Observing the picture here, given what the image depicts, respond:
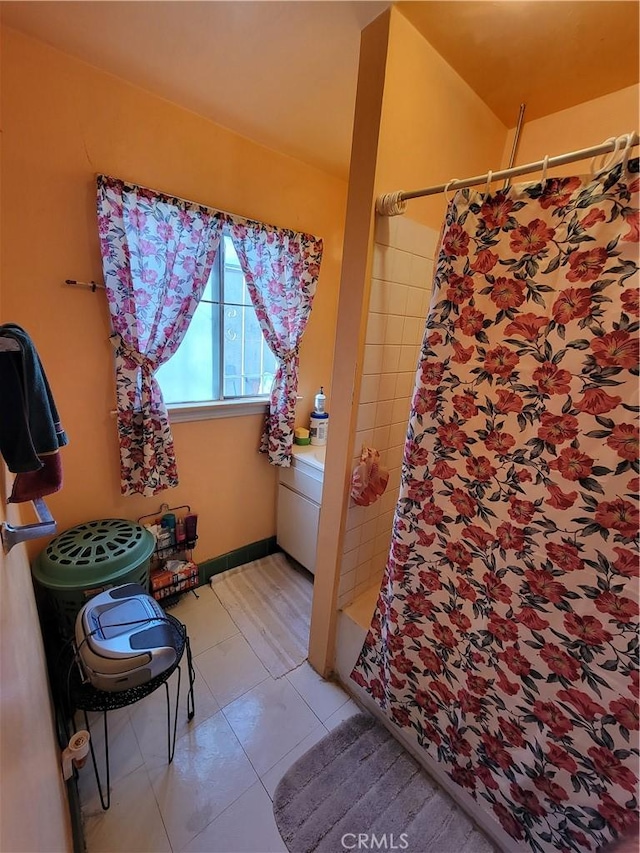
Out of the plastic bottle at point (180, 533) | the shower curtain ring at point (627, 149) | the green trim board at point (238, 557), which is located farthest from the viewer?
the green trim board at point (238, 557)

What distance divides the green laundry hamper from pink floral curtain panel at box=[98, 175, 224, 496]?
0.21 m

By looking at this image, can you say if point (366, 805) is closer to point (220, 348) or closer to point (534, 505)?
point (534, 505)

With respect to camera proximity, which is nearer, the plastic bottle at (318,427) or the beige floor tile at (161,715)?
the beige floor tile at (161,715)

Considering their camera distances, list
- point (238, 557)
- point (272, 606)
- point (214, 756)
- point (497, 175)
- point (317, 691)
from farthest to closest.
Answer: point (238, 557) → point (272, 606) → point (317, 691) → point (214, 756) → point (497, 175)

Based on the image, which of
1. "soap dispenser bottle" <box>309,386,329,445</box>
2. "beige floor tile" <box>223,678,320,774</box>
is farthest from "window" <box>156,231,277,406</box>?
"beige floor tile" <box>223,678,320,774</box>

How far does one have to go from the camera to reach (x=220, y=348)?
1.81m

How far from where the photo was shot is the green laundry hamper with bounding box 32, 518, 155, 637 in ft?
4.24

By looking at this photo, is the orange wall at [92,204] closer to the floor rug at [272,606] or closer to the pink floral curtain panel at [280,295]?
the pink floral curtain panel at [280,295]

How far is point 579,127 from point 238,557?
8.52 feet

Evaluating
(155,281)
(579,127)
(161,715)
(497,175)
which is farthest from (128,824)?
(579,127)

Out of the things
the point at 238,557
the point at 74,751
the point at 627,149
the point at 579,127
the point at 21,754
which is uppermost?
the point at 579,127

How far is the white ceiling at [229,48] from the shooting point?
0.98m

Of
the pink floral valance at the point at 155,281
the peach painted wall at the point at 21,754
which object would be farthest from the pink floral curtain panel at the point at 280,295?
the peach painted wall at the point at 21,754

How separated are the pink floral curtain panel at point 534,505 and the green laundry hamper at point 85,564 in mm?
1088
